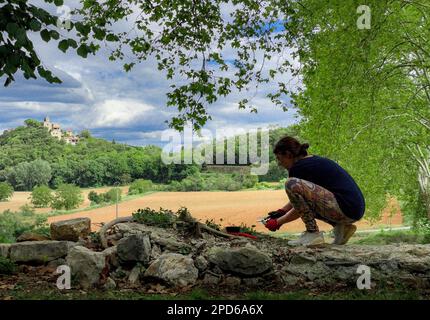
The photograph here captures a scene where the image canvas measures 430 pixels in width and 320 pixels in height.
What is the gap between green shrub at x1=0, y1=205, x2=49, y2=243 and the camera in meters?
10.4

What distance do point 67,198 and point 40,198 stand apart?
4.03 ft

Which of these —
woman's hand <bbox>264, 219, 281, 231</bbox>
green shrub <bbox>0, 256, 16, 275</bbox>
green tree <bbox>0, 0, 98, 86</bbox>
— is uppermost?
green tree <bbox>0, 0, 98, 86</bbox>

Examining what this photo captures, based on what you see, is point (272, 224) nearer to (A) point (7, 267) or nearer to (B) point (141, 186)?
(A) point (7, 267)

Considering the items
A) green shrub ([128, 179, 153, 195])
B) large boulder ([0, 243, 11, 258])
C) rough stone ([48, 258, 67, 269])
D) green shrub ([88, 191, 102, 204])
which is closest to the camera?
rough stone ([48, 258, 67, 269])

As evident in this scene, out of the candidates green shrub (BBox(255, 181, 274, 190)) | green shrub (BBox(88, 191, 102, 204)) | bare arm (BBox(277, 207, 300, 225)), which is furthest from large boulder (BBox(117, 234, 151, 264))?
green shrub (BBox(255, 181, 274, 190))

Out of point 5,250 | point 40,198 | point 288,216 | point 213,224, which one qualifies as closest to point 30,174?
point 40,198

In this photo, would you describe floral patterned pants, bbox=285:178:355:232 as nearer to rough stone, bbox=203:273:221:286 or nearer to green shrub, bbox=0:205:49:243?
rough stone, bbox=203:273:221:286

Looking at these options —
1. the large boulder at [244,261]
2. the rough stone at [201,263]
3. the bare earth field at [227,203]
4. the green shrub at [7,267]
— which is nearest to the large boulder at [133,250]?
the rough stone at [201,263]

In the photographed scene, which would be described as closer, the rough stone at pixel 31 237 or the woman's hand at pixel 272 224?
the woman's hand at pixel 272 224

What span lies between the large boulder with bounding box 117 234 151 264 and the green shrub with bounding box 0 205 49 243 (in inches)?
107

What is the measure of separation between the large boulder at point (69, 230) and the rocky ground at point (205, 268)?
656mm

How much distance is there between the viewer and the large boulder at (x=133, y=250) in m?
7.75

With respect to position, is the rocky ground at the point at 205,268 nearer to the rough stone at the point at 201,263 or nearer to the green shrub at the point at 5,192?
the rough stone at the point at 201,263

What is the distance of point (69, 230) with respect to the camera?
9.21 metres
